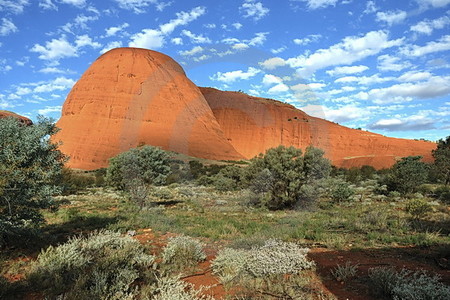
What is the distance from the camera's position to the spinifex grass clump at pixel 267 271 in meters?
4.45

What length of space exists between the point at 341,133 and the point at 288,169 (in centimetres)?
6652

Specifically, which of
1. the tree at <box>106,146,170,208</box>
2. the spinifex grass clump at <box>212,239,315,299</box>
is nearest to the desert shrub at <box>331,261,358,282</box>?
the spinifex grass clump at <box>212,239,315,299</box>

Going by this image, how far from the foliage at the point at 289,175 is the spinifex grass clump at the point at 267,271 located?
811cm

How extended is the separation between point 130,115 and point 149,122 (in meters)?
3.68

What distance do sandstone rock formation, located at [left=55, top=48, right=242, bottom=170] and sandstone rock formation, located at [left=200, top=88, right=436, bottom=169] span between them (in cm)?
1279

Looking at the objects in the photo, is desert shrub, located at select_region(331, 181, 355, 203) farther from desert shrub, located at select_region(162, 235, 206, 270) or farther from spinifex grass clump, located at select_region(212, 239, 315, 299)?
desert shrub, located at select_region(162, 235, 206, 270)

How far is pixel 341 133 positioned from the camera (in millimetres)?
74375

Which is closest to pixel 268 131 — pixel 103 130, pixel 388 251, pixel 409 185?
pixel 103 130

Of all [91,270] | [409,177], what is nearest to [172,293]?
[91,270]

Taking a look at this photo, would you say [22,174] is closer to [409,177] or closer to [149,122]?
[409,177]

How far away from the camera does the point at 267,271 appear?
5.14 metres

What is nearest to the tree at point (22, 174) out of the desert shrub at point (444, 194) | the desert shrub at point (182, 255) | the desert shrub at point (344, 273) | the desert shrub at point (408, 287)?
the desert shrub at point (182, 255)

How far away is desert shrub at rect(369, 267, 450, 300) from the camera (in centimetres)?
368

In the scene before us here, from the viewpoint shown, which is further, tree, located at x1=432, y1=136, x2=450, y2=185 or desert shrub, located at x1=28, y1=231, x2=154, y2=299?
tree, located at x1=432, y1=136, x2=450, y2=185
